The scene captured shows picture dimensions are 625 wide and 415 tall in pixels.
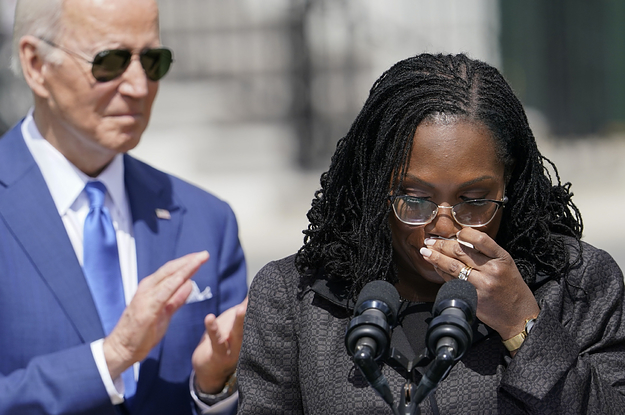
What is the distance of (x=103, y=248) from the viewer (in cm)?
315

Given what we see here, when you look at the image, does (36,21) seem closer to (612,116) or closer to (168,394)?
(168,394)

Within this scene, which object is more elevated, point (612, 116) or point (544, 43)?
point (544, 43)

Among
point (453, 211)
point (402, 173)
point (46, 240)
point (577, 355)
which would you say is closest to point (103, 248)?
point (46, 240)

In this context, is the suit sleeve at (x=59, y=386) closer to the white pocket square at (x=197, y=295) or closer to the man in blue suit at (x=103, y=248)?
the man in blue suit at (x=103, y=248)

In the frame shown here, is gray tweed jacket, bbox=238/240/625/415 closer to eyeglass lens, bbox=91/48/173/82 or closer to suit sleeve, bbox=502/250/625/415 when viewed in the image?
suit sleeve, bbox=502/250/625/415

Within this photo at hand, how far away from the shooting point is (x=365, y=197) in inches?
93.6

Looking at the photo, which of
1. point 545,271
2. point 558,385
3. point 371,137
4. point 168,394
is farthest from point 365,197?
point 168,394

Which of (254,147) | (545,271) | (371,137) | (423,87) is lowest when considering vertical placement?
(254,147)

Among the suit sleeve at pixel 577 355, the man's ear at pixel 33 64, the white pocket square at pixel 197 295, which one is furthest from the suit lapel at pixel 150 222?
the suit sleeve at pixel 577 355

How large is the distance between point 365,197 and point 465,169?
0.31 metres

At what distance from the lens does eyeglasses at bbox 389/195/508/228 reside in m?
2.21

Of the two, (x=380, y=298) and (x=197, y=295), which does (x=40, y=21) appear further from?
(x=380, y=298)

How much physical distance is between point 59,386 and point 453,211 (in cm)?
152

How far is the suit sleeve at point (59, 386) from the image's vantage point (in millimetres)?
2844
